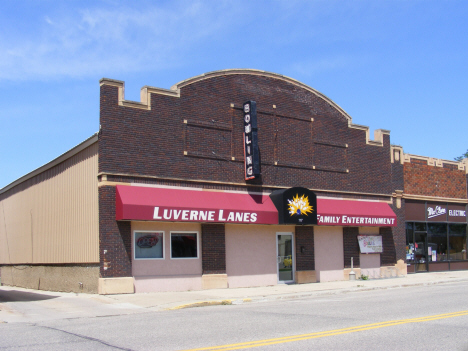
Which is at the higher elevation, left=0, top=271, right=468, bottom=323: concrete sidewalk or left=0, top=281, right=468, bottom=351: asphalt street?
left=0, top=281, right=468, bottom=351: asphalt street

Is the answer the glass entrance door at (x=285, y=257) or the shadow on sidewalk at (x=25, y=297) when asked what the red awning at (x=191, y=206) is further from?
the shadow on sidewalk at (x=25, y=297)

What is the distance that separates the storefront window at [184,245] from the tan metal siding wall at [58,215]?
9.30 feet

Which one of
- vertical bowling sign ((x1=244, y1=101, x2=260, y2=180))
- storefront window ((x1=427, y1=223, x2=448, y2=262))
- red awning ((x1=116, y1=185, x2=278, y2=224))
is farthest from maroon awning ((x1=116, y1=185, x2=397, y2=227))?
storefront window ((x1=427, y1=223, x2=448, y2=262))

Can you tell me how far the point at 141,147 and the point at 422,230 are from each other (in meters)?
17.0

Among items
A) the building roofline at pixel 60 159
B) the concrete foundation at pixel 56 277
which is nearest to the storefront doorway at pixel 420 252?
the concrete foundation at pixel 56 277

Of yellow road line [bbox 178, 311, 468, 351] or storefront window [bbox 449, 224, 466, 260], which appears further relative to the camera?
storefront window [bbox 449, 224, 466, 260]

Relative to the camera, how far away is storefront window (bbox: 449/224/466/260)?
29.7 metres

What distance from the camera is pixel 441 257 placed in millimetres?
29016

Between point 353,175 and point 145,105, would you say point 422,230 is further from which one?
point 145,105

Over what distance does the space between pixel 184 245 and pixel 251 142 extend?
491 centimetres

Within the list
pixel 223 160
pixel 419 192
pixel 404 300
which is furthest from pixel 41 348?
pixel 419 192

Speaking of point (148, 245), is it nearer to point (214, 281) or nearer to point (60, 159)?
point (214, 281)

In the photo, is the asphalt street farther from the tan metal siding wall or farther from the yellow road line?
the tan metal siding wall

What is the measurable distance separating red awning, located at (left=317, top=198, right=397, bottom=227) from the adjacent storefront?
2757mm
